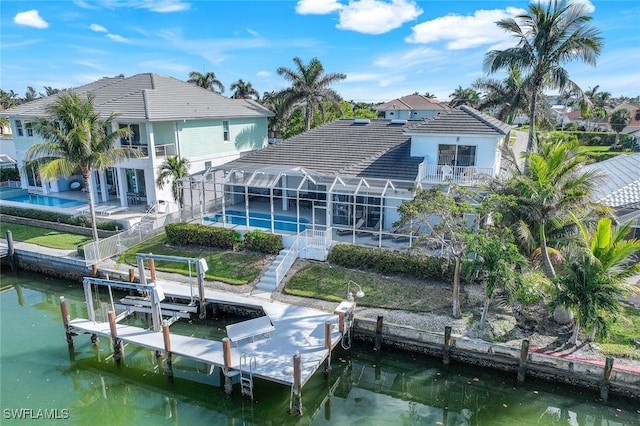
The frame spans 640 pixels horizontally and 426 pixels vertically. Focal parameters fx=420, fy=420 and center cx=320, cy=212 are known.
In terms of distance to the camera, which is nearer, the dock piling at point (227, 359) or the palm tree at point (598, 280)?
the dock piling at point (227, 359)

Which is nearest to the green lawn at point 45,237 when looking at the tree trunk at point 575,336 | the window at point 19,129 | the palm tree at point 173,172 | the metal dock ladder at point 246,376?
the palm tree at point 173,172

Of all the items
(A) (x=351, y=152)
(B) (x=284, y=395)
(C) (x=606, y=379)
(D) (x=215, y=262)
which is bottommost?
(B) (x=284, y=395)

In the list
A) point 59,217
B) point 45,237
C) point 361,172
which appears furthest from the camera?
point 59,217

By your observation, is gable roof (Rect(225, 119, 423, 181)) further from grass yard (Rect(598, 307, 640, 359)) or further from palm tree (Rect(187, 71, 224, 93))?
palm tree (Rect(187, 71, 224, 93))

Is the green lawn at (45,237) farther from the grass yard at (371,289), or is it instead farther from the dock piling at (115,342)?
the grass yard at (371,289)

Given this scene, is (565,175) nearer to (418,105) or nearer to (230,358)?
(230,358)

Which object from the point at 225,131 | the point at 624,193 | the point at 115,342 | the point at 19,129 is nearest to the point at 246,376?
the point at 115,342

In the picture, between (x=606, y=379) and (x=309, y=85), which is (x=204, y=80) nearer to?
(x=309, y=85)
